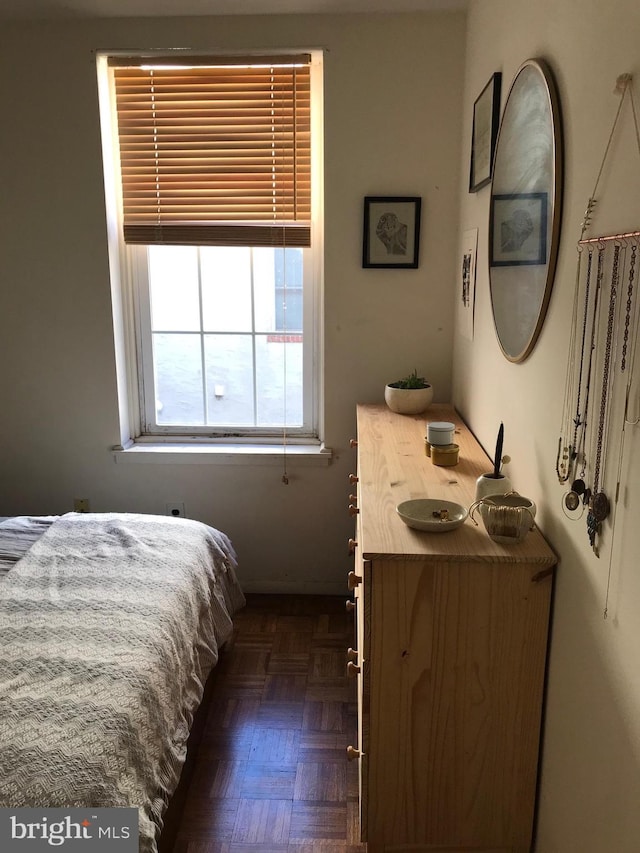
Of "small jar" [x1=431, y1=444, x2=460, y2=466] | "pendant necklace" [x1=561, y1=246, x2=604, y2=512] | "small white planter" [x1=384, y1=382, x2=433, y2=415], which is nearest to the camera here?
"pendant necklace" [x1=561, y1=246, x2=604, y2=512]

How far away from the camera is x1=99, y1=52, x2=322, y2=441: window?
106 inches

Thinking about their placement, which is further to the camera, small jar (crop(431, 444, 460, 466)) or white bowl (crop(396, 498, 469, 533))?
small jar (crop(431, 444, 460, 466))

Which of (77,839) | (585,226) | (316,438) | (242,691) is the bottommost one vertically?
(242,691)

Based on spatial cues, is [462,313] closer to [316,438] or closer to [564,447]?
[316,438]

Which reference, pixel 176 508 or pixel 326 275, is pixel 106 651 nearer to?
pixel 176 508

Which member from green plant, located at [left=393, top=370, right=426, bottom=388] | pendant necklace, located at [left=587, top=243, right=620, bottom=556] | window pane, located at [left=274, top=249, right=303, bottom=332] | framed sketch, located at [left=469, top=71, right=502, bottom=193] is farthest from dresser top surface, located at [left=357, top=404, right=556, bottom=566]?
framed sketch, located at [left=469, top=71, right=502, bottom=193]

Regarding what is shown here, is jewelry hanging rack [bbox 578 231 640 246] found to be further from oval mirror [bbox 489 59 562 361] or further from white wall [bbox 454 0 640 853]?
oval mirror [bbox 489 59 562 361]

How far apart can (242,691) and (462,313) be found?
160 cm

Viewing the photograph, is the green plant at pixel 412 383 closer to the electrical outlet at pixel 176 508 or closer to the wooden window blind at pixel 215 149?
the wooden window blind at pixel 215 149

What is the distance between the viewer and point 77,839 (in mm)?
1269

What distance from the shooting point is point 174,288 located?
115 inches

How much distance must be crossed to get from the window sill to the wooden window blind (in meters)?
0.87

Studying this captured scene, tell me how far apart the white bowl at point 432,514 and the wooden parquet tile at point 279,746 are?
0.92m

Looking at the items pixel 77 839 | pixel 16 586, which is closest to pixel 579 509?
pixel 77 839
